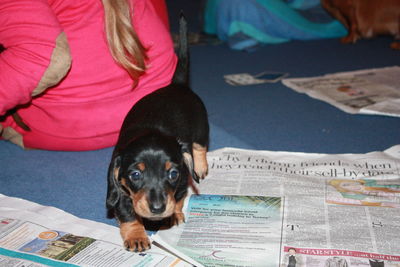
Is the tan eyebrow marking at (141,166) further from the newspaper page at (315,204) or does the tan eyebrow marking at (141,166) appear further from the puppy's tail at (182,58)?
the puppy's tail at (182,58)

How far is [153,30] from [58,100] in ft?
1.30

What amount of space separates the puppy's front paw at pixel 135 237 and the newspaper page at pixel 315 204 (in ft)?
0.12

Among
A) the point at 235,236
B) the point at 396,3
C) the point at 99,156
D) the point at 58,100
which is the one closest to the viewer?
the point at 235,236

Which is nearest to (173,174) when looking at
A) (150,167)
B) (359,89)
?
(150,167)

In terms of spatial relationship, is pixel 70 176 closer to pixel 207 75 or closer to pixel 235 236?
pixel 235 236

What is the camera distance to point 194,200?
1442 millimetres

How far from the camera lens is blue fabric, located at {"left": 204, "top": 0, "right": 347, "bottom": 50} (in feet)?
10.5

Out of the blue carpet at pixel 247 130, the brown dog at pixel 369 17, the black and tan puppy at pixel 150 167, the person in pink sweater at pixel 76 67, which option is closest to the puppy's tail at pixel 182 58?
the person in pink sweater at pixel 76 67

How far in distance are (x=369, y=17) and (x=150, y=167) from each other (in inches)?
102

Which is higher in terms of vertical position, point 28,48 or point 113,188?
point 28,48

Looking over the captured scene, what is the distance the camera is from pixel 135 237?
1.23 meters

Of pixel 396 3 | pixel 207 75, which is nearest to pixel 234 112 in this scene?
pixel 207 75

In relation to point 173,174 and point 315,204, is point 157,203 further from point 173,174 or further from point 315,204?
point 315,204

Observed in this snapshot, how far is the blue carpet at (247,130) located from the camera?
5.32ft
